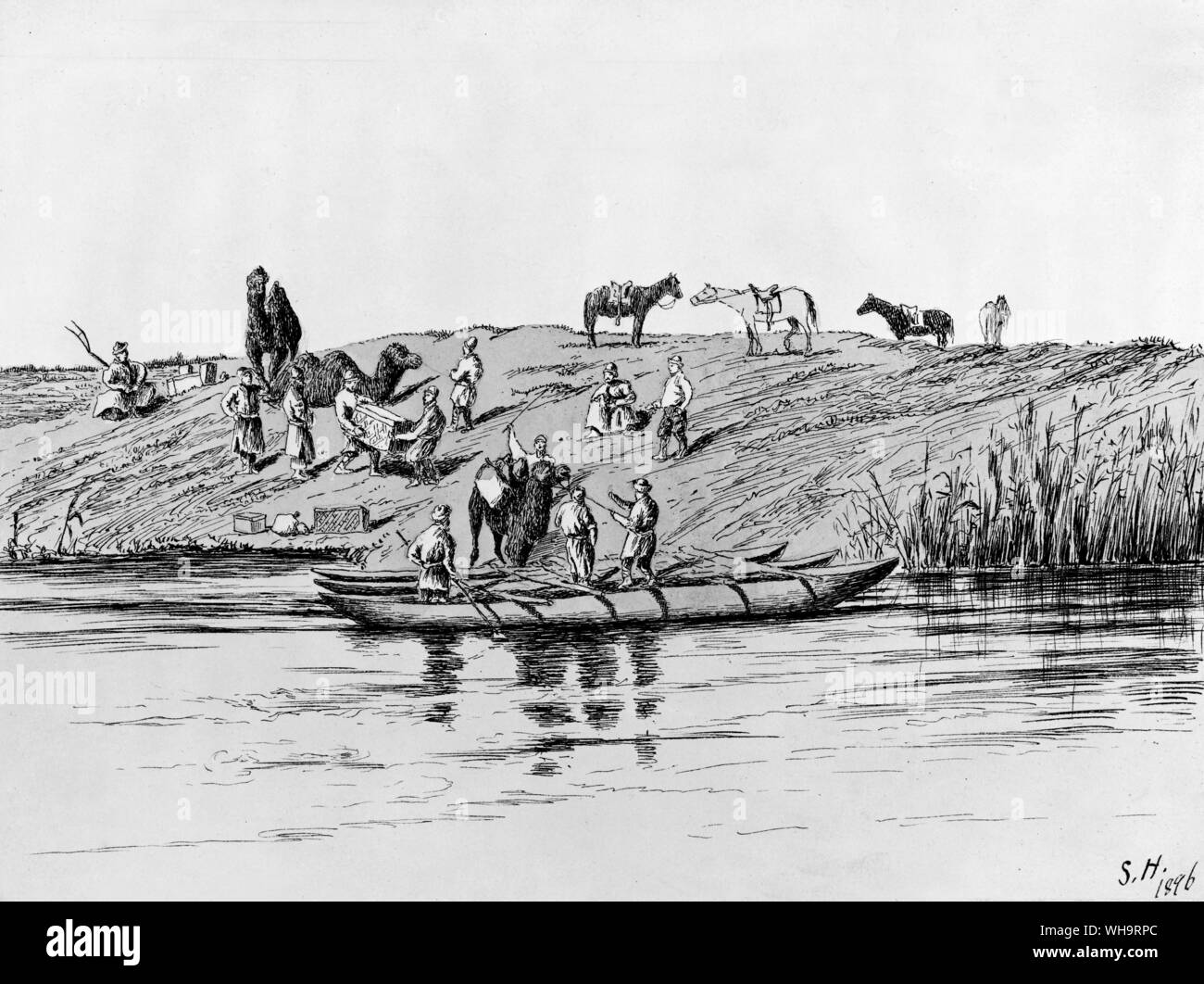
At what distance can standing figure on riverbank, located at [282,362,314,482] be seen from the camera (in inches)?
340

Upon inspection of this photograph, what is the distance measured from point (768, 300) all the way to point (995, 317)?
1879 millimetres

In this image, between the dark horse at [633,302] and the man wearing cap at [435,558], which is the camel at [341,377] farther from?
the dark horse at [633,302]

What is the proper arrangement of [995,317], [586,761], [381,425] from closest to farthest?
1. [586,761]
2. [995,317]
3. [381,425]

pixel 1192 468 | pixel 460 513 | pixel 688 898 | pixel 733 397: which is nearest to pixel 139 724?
pixel 460 513

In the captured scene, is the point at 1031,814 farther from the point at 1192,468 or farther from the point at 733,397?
the point at 733,397

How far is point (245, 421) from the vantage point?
349 inches

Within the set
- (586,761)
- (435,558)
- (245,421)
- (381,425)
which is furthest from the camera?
(245,421)

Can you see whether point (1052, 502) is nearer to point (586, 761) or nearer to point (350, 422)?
point (586, 761)

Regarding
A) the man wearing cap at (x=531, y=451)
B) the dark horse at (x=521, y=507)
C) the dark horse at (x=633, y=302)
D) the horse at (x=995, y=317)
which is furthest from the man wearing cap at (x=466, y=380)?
the horse at (x=995, y=317)

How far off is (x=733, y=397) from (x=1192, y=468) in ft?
12.7
